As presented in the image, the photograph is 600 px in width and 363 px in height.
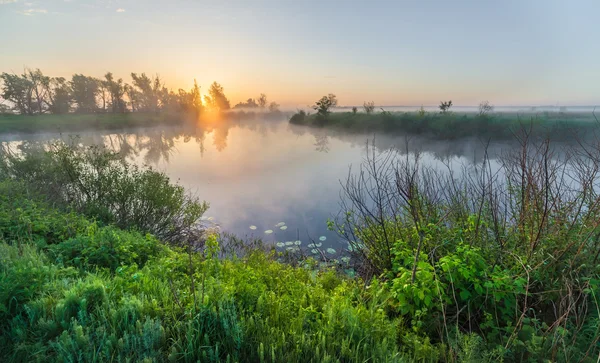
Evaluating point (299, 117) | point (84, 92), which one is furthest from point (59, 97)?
point (299, 117)

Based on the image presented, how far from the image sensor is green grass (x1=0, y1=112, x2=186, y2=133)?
32031 millimetres

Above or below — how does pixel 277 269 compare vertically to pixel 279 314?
below

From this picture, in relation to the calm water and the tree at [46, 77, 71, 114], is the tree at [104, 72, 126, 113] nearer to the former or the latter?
the tree at [46, 77, 71, 114]

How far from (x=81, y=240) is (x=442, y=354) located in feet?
17.6

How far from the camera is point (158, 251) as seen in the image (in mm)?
5102

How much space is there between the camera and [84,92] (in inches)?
1895

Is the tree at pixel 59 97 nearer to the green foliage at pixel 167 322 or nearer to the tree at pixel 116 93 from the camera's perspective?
the tree at pixel 116 93

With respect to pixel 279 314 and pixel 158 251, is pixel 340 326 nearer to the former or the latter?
pixel 279 314

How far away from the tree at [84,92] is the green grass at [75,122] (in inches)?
161

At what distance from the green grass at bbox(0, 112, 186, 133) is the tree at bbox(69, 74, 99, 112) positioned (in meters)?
4.08

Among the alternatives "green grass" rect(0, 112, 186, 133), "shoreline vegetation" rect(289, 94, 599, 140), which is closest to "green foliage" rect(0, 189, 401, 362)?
"shoreline vegetation" rect(289, 94, 599, 140)

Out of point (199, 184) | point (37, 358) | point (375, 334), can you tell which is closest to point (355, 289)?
point (375, 334)

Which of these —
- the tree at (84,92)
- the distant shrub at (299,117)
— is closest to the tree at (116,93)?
the tree at (84,92)

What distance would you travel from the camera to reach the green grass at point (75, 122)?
32031 mm
